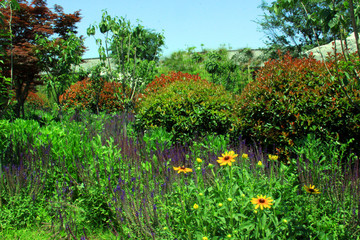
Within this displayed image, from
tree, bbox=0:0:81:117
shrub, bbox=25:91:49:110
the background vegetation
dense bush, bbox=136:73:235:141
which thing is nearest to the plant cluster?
the background vegetation

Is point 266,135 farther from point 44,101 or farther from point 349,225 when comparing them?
point 44,101

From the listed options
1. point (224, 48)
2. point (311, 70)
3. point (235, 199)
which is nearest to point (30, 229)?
point (235, 199)

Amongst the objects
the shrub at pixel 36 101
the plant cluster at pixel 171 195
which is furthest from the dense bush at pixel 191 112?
the shrub at pixel 36 101

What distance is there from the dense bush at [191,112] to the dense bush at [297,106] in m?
0.69

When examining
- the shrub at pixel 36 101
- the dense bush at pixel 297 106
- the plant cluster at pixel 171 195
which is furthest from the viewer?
the shrub at pixel 36 101

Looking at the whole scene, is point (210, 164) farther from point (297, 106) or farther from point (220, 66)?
point (220, 66)

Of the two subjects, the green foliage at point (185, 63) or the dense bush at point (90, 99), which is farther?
the green foliage at point (185, 63)

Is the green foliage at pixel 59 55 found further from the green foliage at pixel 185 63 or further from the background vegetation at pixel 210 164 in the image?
the green foliage at pixel 185 63

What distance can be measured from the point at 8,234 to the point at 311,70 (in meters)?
4.29

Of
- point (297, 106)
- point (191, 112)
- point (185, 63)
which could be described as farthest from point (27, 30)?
point (185, 63)

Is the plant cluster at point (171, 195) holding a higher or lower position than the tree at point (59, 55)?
lower

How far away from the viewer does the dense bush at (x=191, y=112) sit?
5.16 m

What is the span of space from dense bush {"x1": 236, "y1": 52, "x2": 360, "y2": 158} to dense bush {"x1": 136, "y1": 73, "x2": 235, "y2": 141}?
688 millimetres

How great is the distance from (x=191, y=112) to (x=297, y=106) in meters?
1.76
